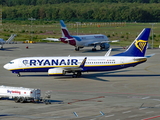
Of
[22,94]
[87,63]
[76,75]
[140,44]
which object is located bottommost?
[76,75]

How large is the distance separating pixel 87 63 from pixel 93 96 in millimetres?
15544

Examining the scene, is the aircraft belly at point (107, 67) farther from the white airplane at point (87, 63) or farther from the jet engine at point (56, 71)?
the jet engine at point (56, 71)

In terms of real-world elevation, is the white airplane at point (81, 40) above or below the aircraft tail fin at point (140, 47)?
below

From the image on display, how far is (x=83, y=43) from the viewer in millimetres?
111500

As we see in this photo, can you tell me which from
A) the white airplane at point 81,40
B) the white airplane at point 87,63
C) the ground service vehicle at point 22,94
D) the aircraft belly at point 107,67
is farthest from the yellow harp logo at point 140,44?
the white airplane at point 81,40

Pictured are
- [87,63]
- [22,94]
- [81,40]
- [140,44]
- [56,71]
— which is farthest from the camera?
[81,40]

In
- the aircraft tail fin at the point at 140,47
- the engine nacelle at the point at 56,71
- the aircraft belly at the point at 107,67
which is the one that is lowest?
the engine nacelle at the point at 56,71

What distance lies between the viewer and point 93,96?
49875mm

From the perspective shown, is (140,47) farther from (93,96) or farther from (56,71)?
(93,96)

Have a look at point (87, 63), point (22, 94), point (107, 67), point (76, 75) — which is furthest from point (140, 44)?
point (22, 94)

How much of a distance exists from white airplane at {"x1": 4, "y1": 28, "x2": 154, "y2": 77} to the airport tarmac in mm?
1710

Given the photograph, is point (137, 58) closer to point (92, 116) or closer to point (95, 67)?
point (95, 67)

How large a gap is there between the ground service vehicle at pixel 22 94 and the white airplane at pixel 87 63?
698 inches

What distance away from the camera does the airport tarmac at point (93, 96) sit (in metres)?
39.1
